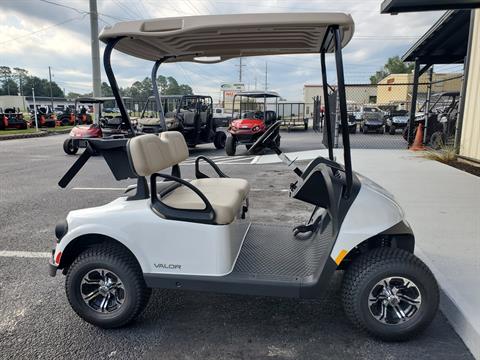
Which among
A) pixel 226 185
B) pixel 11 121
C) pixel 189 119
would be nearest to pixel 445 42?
pixel 189 119

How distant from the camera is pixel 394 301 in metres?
2.23

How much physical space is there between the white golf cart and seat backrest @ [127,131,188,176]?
0.4 inches

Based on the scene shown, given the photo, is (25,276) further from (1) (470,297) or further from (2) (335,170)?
(1) (470,297)

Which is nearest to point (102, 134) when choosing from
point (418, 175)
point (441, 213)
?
point (418, 175)

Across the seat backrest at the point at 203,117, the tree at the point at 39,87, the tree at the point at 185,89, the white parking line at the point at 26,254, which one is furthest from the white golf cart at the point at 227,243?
the tree at the point at 39,87

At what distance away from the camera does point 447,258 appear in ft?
10.2

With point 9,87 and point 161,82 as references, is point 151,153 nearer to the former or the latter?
point 161,82

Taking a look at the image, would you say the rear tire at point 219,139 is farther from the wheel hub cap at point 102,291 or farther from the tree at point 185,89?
the tree at point 185,89

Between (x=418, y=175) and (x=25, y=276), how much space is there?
6.42 m

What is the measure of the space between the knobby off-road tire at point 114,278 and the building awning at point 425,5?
15.0 feet

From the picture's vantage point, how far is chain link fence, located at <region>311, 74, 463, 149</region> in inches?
404

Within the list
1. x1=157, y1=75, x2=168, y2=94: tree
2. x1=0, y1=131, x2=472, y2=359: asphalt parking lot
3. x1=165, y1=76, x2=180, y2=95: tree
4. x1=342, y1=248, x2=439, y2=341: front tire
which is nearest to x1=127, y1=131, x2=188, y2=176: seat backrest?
x1=157, y1=75, x2=168, y2=94: tree

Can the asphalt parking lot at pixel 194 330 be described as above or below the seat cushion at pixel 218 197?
below

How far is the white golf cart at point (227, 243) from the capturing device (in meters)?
2.20
